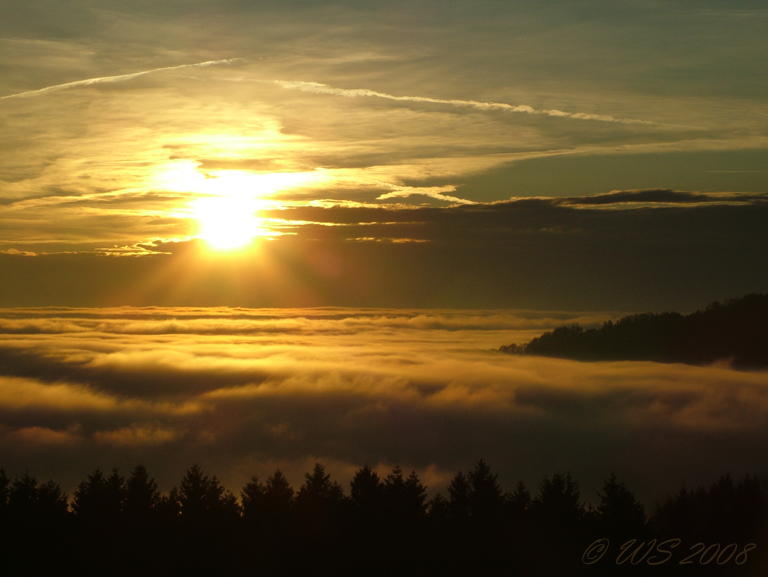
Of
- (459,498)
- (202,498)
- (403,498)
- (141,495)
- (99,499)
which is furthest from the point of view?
(141,495)

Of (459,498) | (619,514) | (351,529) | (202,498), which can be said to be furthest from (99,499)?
(619,514)

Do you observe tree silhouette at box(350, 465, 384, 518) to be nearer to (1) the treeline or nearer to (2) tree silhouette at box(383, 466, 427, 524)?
(1) the treeline

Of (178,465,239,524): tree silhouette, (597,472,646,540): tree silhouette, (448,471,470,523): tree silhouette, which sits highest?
(178,465,239,524): tree silhouette

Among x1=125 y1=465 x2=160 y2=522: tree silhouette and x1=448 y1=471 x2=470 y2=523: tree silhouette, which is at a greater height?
x1=125 y1=465 x2=160 y2=522: tree silhouette

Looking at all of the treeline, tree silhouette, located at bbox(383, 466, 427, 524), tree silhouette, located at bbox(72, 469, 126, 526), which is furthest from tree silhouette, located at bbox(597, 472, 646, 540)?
tree silhouette, located at bbox(72, 469, 126, 526)

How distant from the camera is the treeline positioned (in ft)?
100

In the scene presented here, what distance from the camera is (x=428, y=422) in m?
187

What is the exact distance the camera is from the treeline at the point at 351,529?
30594 millimetres

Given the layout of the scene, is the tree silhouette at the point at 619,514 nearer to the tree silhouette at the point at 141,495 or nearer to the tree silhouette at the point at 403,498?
the tree silhouette at the point at 403,498

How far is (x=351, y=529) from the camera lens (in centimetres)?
3581

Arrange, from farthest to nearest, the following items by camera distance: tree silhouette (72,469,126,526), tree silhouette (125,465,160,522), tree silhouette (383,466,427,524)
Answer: tree silhouette (125,465,160,522) < tree silhouette (72,469,126,526) < tree silhouette (383,466,427,524)

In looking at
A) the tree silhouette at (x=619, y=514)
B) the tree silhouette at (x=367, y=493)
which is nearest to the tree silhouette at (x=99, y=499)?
the tree silhouette at (x=367, y=493)

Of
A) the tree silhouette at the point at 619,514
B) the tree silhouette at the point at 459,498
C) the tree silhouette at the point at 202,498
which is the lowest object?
the tree silhouette at the point at 619,514

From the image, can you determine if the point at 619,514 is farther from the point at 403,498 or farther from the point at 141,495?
the point at 141,495
